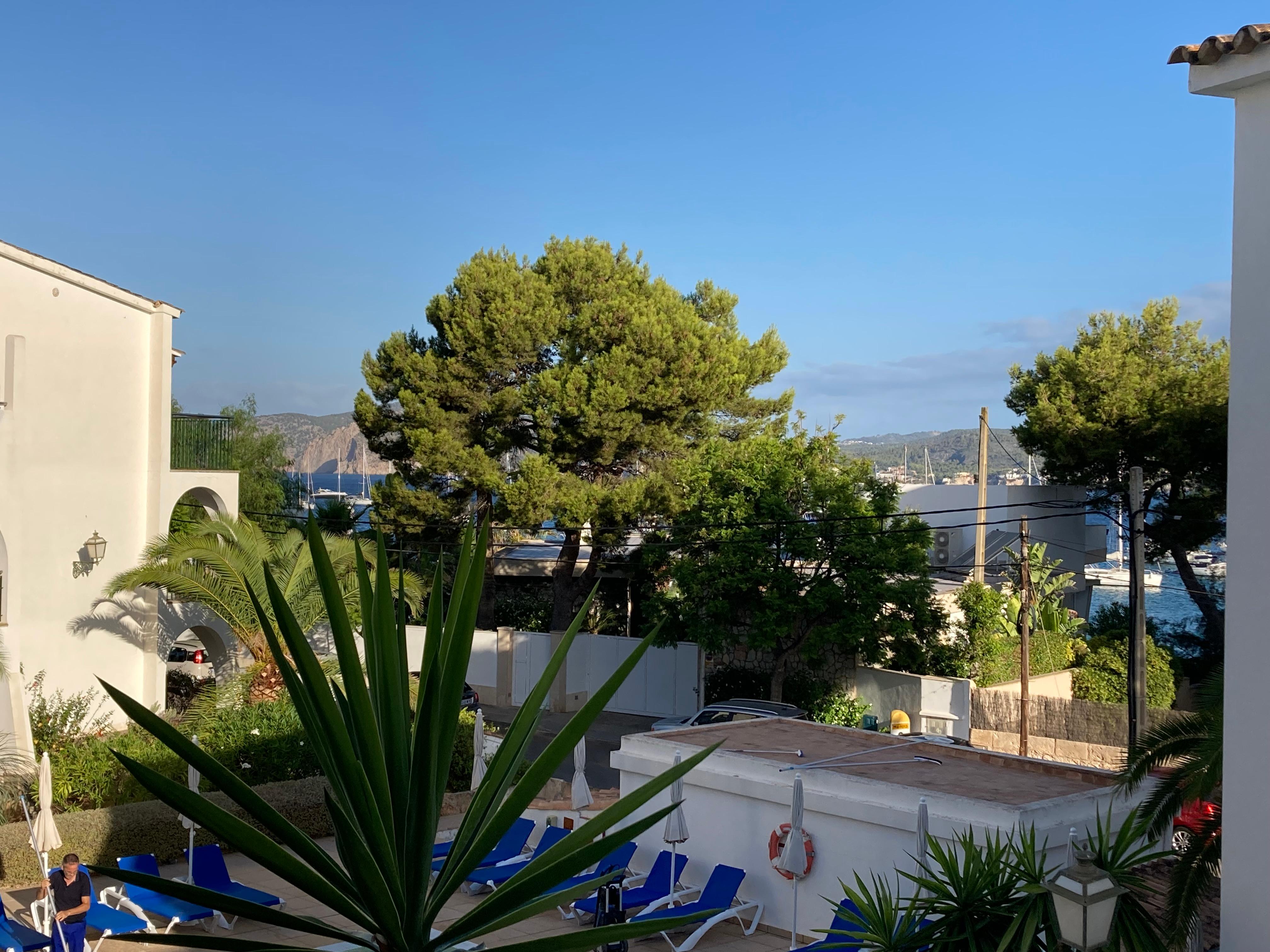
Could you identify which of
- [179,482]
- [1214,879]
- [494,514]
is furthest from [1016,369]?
[1214,879]

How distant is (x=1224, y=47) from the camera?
7.68 m

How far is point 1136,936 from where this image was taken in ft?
24.4

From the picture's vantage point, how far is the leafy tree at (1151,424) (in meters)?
31.5

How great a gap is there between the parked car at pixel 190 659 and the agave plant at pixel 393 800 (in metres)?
28.5

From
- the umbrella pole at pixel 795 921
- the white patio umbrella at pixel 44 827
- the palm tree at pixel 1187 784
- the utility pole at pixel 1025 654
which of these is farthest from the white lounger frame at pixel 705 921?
the utility pole at pixel 1025 654

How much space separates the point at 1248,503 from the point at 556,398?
24.7 metres

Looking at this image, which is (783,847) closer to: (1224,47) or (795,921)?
(795,921)

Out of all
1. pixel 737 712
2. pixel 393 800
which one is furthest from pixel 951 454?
pixel 393 800

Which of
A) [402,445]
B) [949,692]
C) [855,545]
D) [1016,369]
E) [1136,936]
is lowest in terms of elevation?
[949,692]

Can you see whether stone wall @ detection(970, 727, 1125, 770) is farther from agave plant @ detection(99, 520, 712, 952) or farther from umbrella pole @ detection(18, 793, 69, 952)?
agave plant @ detection(99, 520, 712, 952)

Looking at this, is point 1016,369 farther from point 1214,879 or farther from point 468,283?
point 1214,879

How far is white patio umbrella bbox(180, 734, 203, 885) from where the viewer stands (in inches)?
505

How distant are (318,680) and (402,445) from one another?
1194 inches

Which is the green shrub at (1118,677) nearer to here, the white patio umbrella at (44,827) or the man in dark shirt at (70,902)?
the white patio umbrella at (44,827)
